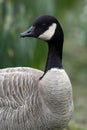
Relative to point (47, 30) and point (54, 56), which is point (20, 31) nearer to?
point (54, 56)

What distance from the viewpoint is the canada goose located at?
25.0 ft

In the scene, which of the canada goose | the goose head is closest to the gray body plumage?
the canada goose

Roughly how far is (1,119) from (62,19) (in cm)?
587

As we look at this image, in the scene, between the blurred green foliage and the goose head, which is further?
the blurred green foliage

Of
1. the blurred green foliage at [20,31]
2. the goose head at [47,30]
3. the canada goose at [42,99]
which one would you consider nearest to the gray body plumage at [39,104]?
the canada goose at [42,99]

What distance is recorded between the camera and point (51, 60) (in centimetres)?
782

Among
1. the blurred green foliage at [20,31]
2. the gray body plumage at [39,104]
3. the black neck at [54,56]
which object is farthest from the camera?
the blurred green foliage at [20,31]

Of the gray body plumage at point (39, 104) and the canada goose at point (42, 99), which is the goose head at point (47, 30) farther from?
the gray body plumage at point (39, 104)

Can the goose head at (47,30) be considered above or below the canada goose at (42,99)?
above

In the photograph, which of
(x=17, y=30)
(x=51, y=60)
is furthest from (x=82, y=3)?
(x=51, y=60)

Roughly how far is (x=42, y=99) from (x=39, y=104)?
70 millimetres

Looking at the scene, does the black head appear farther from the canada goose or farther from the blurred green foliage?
the blurred green foliage

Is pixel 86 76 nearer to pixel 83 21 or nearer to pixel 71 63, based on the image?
pixel 71 63

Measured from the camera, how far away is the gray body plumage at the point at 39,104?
25.0 ft
